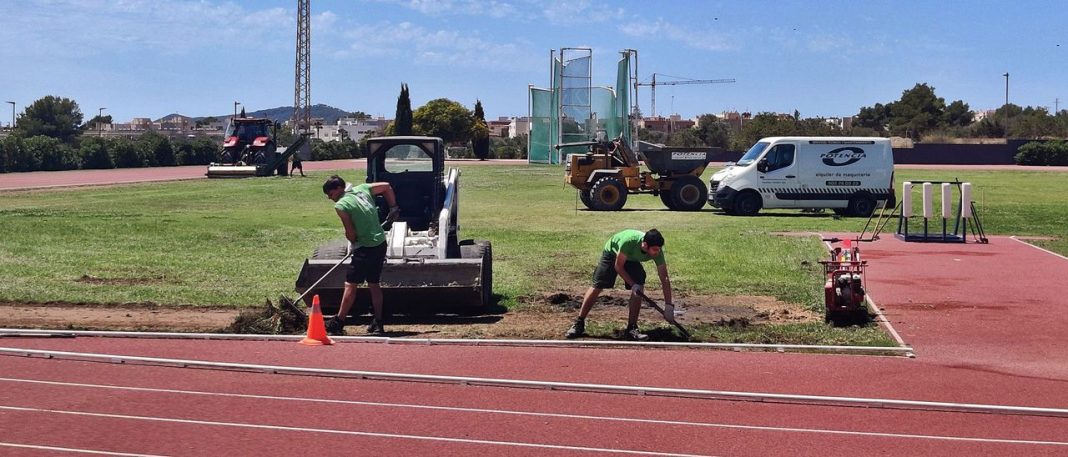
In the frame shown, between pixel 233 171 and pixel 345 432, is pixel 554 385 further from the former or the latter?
pixel 233 171

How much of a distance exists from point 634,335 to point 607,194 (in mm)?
20742

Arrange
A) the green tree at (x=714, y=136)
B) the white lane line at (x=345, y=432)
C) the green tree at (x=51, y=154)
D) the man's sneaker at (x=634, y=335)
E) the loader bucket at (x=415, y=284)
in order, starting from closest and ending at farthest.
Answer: the white lane line at (x=345, y=432), the man's sneaker at (x=634, y=335), the loader bucket at (x=415, y=284), the green tree at (x=51, y=154), the green tree at (x=714, y=136)

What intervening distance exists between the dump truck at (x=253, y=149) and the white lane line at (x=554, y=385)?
134 feet

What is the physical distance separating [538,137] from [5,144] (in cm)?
2865

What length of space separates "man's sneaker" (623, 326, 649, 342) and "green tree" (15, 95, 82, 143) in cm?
11503

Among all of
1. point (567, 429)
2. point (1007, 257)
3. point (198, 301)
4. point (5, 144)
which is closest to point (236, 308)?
point (198, 301)

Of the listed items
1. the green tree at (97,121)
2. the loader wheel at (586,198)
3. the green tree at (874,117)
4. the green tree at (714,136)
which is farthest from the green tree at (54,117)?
the loader wheel at (586,198)

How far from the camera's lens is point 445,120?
10969 cm

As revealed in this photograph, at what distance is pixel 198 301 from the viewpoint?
45.0 ft

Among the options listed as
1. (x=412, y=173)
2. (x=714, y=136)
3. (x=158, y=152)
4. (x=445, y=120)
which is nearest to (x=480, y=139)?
(x=445, y=120)

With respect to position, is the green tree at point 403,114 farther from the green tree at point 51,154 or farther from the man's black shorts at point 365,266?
the man's black shorts at point 365,266

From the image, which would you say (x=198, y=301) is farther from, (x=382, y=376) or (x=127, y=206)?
(x=127, y=206)

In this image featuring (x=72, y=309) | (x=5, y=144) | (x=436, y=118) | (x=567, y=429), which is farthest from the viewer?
(x=436, y=118)

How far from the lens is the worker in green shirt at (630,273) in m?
11.3
